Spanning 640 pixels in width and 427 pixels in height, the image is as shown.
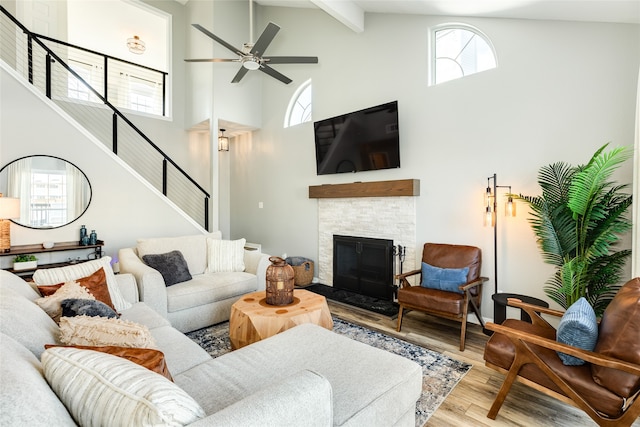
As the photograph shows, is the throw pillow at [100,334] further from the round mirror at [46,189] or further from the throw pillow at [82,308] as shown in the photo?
the round mirror at [46,189]

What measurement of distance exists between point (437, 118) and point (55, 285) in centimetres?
388

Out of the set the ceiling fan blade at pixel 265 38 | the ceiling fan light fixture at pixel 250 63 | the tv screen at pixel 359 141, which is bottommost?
the tv screen at pixel 359 141

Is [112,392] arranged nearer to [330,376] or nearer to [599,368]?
[330,376]

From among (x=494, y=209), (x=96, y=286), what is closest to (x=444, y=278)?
(x=494, y=209)

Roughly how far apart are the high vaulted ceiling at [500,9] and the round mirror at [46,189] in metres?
3.52

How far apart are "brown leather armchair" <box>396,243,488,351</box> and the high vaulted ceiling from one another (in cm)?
219

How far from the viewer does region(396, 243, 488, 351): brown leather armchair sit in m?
2.80

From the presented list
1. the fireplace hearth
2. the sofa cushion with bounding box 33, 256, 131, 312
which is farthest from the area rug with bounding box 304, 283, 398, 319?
the sofa cushion with bounding box 33, 256, 131, 312

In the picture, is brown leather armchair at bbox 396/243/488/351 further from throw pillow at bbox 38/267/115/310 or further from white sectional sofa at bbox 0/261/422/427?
throw pillow at bbox 38/267/115/310

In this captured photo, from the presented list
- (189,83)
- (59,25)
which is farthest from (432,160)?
(59,25)

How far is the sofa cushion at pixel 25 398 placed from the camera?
712 mm

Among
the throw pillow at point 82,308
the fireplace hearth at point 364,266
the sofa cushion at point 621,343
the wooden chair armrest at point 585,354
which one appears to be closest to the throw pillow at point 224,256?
the fireplace hearth at point 364,266

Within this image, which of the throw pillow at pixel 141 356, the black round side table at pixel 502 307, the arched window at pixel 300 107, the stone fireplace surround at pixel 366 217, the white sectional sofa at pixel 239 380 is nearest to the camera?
the white sectional sofa at pixel 239 380

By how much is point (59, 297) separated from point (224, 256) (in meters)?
1.90
